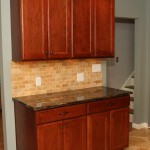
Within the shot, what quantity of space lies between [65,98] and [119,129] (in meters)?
0.92

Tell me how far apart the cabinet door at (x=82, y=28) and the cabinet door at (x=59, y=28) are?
89 mm

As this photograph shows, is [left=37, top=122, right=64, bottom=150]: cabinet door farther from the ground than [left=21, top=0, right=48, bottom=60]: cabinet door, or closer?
closer

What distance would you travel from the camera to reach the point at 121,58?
202 inches

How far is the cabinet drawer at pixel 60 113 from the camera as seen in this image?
258 centimetres

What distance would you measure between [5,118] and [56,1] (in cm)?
160

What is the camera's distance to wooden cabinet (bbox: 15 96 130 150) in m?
2.62

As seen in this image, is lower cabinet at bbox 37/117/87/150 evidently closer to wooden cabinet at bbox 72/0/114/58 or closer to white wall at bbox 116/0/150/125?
wooden cabinet at bbox 72/0/114/58

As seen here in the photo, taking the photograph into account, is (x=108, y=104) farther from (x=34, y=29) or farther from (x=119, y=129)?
(x=34, y=29)

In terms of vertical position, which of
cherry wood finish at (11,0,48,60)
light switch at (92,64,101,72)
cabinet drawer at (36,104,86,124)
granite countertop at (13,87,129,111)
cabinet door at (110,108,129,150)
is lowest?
cabinet door at (110,108,129,150)

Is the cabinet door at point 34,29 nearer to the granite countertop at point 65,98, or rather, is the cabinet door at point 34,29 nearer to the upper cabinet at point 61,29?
the upper cabinet at point 61,29

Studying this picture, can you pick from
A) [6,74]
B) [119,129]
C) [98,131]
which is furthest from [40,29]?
[119,129]

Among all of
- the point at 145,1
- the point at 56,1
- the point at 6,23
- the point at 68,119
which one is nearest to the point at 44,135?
the point at 68,119

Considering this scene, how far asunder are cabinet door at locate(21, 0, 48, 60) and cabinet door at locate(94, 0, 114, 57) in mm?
763

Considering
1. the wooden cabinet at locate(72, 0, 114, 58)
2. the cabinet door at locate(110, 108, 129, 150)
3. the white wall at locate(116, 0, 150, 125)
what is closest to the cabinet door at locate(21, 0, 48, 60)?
the wooden cabinet at locate(72, 0, 114, 58)
